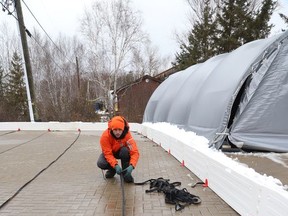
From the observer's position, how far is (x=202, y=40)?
25.2m

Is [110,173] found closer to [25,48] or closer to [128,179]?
[128,179]

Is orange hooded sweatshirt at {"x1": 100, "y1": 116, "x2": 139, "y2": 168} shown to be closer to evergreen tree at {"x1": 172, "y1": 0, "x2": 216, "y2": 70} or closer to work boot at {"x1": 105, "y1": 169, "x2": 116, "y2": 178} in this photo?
work boot at {"x1": 105, "y1": 169, "x2": 116, "y2": 178}

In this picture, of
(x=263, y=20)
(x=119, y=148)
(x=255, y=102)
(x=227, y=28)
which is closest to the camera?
(x=119, y=148)

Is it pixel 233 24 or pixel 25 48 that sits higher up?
pixel 233 24

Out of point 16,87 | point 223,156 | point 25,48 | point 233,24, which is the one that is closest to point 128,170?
point 223,156

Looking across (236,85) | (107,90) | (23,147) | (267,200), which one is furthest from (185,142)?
(107,90)

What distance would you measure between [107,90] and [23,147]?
1638cm

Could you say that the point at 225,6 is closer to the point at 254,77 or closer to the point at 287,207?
the point at 254,77

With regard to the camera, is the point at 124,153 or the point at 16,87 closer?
the point at 124,153

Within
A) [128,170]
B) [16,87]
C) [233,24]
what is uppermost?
[233,24]

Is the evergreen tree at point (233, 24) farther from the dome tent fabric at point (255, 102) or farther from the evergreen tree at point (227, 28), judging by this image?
the dome tent fabric at point (255, 102)

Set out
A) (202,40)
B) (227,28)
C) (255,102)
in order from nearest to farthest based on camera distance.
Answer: (255,102) → (227,28) → (202,40)

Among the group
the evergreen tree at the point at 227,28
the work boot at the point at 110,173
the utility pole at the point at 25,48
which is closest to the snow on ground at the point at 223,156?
the work boot at the point at 110,173

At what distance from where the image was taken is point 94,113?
1908cm
